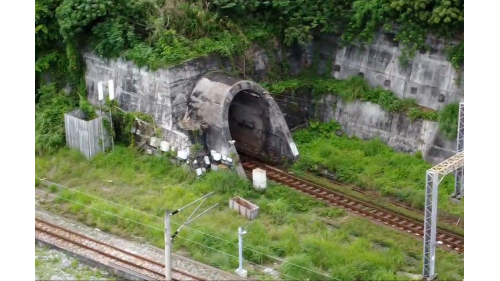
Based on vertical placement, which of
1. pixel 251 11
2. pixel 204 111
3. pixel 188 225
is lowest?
pixel 188 225

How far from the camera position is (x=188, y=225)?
2644 centimetres

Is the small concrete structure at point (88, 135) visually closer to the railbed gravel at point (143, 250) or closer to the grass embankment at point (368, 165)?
the railbed gravel at point (143, 250)

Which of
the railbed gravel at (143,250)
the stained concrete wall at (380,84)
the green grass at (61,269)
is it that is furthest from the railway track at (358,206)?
the green grass at (61,269)

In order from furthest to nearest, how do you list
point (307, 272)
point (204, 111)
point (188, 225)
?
point (204, 111) → point (188, 225) → point (307, 272)

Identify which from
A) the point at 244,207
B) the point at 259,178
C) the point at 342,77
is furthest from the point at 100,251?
the point at 342,77

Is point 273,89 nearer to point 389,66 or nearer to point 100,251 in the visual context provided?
point 389,66

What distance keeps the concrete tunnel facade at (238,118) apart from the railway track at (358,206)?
2.53ft

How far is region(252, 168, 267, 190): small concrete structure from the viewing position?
94.2 ft

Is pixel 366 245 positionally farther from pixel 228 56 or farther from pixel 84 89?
pixel 84 89

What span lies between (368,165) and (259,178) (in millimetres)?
3687

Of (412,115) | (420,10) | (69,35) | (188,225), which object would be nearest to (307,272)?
(188,225)

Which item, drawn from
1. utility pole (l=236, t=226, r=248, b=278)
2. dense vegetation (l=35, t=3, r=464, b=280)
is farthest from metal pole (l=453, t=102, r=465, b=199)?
utility pole (l=236, t=226, r=248, b=278)

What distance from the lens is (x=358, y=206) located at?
92.2ft

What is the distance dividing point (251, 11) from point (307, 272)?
39.0 feet
